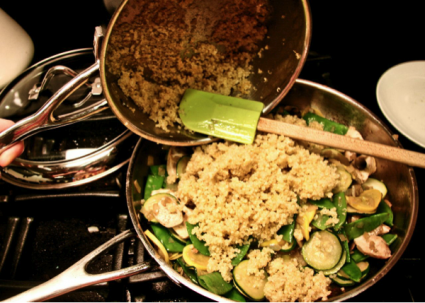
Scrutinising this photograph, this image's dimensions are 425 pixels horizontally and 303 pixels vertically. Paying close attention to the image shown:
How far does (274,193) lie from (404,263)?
0.73 meters

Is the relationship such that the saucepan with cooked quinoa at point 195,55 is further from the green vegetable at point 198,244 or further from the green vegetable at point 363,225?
the green vegetable at point 363,225

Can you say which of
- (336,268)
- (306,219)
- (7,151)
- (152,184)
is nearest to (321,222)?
(306,219)

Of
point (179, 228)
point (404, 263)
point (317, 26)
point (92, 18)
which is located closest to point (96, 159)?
point (179, 228)

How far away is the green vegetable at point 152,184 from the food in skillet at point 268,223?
11 cm

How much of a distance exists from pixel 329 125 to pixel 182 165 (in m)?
0.80

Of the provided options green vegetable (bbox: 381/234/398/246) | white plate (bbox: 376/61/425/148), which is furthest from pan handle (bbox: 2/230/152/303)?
white plate (bbox: 376/61/425/148)

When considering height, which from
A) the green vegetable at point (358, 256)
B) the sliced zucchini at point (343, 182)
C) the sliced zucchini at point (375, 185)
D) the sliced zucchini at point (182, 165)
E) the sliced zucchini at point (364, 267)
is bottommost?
the sliced zucchini at point (364, 267)

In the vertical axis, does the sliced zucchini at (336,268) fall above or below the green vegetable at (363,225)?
below

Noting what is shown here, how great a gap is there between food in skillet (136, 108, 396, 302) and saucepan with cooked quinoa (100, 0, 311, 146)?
21 cm

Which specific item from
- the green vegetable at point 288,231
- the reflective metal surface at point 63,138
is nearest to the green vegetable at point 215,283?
the green vegetable at point 288,231

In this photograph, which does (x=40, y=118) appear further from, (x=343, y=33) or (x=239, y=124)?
(x=343, y=33)

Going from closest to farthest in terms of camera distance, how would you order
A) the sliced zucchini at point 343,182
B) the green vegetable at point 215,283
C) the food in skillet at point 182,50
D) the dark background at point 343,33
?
the green vegetable at point 215,283 → the food in skillet at point 182,50 → the sliced zucchini at point 343,182 → the dark background at point 343,33

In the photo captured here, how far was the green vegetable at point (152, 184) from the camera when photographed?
134cm

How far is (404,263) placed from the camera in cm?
125
